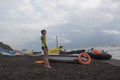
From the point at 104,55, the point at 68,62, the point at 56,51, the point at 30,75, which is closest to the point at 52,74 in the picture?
the point at 30,75

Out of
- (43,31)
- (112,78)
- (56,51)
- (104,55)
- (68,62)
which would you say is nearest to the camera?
(112,78)

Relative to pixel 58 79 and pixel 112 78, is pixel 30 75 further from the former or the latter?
pixel 112 78

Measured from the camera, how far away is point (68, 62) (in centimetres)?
2334

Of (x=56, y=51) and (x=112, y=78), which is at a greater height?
(x=56, y=51)

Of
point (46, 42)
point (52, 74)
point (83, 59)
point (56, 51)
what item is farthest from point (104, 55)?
point (52, 74)

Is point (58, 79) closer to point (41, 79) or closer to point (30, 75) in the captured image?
point (41, 79)

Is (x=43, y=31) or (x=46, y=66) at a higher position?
(x=43, y=31)

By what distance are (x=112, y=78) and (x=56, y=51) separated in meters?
15.3

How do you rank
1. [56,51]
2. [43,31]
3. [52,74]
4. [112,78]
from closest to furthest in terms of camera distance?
[112,78] → [52,74] → [43,31] → [56,51]

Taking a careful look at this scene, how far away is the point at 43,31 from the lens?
61.4 ft

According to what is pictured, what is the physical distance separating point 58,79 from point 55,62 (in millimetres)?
9761

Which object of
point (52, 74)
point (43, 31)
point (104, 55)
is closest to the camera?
point (52, 74)

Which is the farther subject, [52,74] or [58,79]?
[52,74]

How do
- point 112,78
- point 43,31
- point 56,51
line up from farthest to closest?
1. point 56,51
2. point 43,31
3. point 112,78
